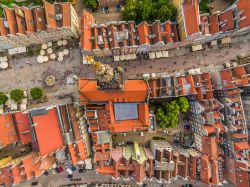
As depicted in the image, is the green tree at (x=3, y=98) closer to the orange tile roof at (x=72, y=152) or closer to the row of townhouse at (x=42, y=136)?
the row of townhouse at (x=42, y=136)

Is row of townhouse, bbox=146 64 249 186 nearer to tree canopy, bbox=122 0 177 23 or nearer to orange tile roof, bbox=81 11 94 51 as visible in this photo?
A: tree canopy, bbox=122 0 177 23

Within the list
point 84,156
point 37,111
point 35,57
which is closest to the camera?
point 37,111

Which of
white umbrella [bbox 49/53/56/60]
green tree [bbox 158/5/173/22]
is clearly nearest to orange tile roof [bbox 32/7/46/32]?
white umbrella [bbox 49/53/56/60]

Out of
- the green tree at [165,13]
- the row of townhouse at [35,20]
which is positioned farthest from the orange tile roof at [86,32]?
the green tree at [165,13]

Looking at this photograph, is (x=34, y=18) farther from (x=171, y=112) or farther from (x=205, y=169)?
(x=205, y=169)

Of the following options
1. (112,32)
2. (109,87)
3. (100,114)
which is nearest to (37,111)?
(100,114)

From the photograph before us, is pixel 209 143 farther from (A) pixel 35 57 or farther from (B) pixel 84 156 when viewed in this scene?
(A) pixel 35 57
